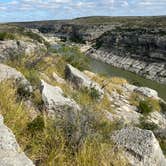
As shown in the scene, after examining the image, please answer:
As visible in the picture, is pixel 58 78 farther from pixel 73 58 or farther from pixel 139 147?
Answer: pixel 139 147

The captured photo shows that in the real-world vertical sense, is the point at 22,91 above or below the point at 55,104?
above

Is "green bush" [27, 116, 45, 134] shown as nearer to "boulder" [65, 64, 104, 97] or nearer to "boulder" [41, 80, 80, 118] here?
"boulder" [41, 80, 80, 118]

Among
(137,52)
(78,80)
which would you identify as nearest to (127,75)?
(137,52)

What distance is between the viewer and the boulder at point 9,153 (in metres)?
5.88

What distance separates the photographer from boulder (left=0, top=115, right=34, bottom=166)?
19.3 ft

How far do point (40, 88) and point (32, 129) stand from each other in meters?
5.10

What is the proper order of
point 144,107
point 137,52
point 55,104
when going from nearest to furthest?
1. point 55,104
2. point 144,107
3. point 137,52

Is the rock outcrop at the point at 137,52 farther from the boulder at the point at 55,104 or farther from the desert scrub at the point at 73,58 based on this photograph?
the boulder at the point at 55,104

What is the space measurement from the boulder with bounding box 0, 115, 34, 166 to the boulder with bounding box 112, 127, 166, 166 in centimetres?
269

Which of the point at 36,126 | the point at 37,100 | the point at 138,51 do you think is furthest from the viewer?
the point at 138,51

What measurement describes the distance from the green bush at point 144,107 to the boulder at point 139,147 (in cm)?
1393

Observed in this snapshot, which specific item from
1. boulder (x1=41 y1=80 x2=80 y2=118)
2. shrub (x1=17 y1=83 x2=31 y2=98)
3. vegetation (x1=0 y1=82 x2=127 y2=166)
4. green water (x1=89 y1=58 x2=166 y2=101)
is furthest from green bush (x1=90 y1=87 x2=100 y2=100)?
green water (x1=89 y1=58 x2=166 y2=101)

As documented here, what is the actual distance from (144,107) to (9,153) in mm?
17968

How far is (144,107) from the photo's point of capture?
2358 cm
